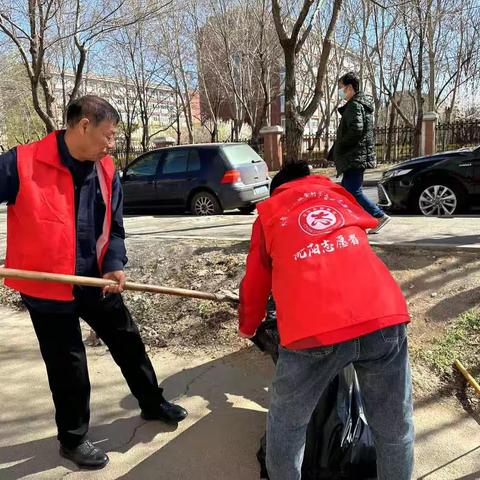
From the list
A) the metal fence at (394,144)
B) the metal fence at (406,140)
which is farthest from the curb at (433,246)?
the metal fence at (394,144)

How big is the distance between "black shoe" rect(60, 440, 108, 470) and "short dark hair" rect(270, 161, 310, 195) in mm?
1562

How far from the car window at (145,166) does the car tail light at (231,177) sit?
5.58 ft

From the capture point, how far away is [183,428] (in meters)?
2.81

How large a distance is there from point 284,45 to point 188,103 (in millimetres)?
22608

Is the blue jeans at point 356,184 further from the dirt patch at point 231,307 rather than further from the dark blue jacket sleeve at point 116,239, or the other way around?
the dark blue jacket sleeve at point 116,239

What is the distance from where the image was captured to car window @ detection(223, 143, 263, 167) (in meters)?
9.07

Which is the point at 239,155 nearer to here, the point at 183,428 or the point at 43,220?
the point at 183,428

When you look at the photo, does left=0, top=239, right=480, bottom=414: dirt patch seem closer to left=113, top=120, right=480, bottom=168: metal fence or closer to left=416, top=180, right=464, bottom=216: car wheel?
left=416, top=180, right=464, bottom=216: car wheel

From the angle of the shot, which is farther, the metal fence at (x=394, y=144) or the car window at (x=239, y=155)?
the metal fence at (x=394, y=144)

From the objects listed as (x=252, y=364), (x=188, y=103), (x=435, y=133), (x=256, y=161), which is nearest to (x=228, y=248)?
(x=252, y=364)

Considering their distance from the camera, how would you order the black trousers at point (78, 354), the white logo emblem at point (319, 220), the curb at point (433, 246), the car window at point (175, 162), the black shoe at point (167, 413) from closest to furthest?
the white logo emblem at point (319, 220) → the black trousers at point (78, 354) → the black shoe at point (167, 413) → the curb at point (433, 246) → the car window at point (175, 162)

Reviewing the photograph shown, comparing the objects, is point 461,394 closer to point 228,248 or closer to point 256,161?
point 228,248

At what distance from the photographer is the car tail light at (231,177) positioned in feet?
29.2

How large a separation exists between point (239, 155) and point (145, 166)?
6.71 ft
